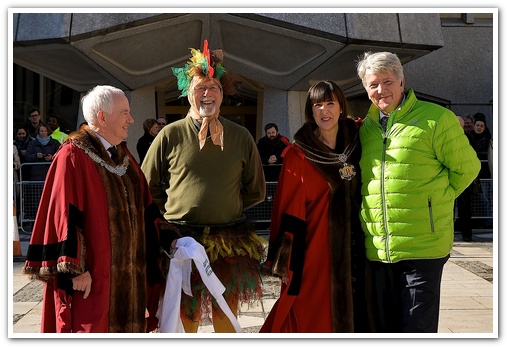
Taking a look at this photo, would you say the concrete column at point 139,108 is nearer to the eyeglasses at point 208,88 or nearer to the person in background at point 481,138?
the person in background at point 481,138

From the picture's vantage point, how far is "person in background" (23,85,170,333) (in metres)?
3.95

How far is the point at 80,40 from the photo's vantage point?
11648 millimetres

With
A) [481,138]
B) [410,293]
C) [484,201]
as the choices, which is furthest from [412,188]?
[484,201]

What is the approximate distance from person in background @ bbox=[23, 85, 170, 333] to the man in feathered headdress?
0.37 meters

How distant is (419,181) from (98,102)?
6.00 ft

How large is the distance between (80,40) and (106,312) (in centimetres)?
833

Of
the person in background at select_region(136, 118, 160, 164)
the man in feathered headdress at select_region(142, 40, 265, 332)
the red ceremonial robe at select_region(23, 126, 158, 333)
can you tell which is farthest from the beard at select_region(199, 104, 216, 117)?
the person in background at select_region(136, 118, 160, 164)

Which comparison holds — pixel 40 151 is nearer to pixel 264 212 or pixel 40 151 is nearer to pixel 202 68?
pixel 264 212

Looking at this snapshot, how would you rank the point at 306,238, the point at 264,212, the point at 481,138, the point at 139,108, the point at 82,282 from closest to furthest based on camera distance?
1. the point at 82,282
2. the point at 306,238
3. the point at 264,212
4. the point at 481,138
5. the point at 139,108

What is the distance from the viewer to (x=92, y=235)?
13.2 ft

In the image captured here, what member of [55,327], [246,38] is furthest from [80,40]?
[55,327]

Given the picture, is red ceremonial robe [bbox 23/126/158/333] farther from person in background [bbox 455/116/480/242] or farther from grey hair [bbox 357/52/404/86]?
person in background [bbox 455/116/480/242]
